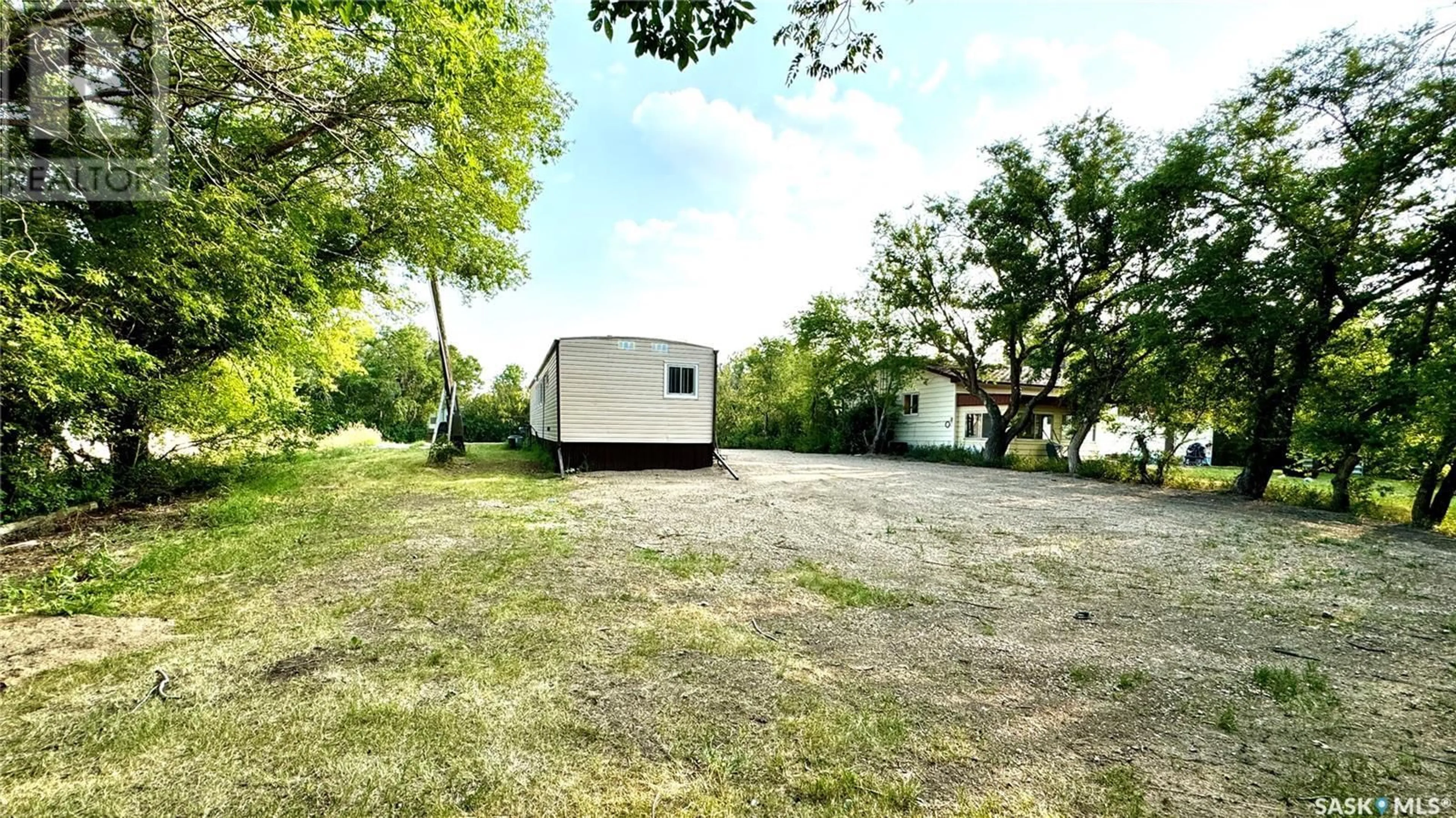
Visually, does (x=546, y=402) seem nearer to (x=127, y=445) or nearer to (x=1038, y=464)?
(x=127, y=445)

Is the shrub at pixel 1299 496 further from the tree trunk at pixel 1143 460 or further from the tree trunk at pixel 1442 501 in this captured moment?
the tree trunk at pixel 1143 460

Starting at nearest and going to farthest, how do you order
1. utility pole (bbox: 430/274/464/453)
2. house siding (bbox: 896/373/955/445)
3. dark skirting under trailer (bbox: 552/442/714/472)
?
dark skirting under trailer (bbox: 552/442/714/472) → utility pole (bbox: 430/274/464/453) → house siding (bbox: 896/373/955/445)

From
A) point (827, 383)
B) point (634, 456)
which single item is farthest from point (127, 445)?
point (827, 383)

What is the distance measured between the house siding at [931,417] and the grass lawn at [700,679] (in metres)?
13.9

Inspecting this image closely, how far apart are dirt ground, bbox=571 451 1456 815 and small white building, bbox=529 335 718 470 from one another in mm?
4558

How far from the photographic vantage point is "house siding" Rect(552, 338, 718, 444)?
35.4ft

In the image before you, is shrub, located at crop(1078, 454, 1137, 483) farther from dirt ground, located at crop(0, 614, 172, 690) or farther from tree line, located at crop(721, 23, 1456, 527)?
dirt ground, located at crop(0, 614, 172, 690)

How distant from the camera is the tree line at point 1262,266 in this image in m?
7.32

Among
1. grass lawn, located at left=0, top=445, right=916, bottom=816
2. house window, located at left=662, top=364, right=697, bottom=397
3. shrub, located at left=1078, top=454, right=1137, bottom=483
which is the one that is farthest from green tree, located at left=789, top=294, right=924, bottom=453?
grass lawn, located at left=0, top=445, right=916, bottom=816

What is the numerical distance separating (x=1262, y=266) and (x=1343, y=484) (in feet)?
12.5

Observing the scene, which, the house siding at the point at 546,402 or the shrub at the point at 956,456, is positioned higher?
the house siding at the point at 546,402

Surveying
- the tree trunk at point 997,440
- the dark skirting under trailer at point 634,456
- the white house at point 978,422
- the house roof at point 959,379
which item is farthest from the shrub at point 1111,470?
the dark skirting under trailer at point 634,456

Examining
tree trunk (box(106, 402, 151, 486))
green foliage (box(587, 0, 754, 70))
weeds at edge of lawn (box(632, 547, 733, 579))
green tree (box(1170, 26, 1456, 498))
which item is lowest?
weeds at edge of lawn (box(632, 547, 733, 579))

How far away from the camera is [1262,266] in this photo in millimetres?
8898
